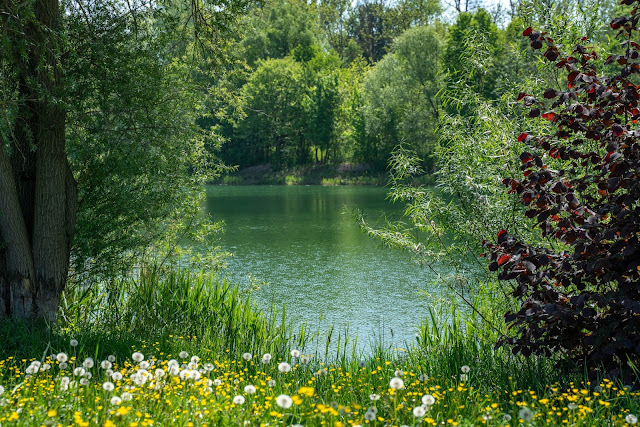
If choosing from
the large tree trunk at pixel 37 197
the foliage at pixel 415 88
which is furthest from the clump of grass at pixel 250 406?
the foliage at pixel 415 88

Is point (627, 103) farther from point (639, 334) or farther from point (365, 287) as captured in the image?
point (365, 287)

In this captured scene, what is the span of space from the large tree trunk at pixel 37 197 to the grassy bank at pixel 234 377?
1.57 ft

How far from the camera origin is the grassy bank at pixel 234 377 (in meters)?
3.43

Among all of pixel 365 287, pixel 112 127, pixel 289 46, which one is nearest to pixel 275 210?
pixel 365 287

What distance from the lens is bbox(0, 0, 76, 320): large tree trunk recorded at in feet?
22.2

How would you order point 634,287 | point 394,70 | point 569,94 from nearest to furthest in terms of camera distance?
1. point 634,287
2. point 569,94
3. point 394,70

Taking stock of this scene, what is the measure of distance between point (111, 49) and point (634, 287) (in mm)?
5836

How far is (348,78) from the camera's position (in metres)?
58.1

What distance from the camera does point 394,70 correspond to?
46906 mm

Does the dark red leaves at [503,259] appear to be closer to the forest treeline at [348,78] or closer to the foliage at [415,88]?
the forest treeline at [348,78]

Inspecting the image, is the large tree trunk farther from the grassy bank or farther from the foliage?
the foliage

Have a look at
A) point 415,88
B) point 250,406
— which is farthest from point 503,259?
point 415,88

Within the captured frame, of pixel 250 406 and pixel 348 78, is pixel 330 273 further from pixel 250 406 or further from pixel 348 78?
pixel 348 78

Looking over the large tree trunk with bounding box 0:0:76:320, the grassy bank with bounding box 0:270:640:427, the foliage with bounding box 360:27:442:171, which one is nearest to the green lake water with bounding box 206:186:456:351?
the grassy bank with bounding box 0:270:640:427
